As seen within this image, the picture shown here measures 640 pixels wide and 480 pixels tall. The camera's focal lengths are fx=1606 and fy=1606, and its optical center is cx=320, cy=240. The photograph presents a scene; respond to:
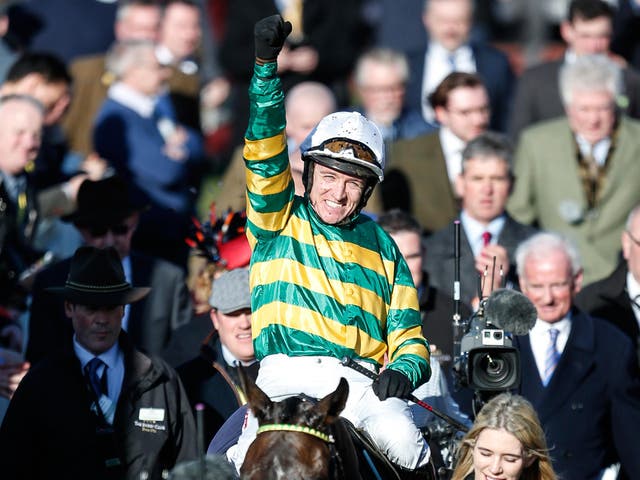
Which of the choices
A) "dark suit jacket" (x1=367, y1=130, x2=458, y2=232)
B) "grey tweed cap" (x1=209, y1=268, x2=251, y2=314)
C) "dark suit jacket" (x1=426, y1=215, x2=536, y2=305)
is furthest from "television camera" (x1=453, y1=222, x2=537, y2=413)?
"dark suit jacket" (x1=367, y1=130, x2=458, y2=232)

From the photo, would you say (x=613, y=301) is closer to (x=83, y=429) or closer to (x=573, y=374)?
(x=573, y=374)

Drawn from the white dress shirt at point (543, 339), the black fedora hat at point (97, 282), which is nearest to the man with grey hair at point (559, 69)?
the white dress shirt at point (543, 339)

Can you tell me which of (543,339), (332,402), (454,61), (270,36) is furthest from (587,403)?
(454,61)

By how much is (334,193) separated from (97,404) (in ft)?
6.56

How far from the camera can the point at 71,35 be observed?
1325 cm

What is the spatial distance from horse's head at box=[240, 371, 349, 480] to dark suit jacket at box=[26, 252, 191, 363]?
3424 millimetres

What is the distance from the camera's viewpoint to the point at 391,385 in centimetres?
675

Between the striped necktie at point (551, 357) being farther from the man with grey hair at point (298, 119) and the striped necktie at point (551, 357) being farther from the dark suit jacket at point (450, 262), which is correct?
the man with grey hair at point (298, 119)

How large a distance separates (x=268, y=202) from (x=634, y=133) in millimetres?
5353

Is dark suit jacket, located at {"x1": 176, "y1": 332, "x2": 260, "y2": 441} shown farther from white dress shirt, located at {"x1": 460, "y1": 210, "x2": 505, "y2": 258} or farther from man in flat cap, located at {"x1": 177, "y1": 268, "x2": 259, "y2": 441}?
white dress shirt, located at {"x1": 460, "y1": 210, "x2": 505, "y2": 258}

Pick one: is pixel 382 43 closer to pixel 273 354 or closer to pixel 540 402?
pixel 540 402

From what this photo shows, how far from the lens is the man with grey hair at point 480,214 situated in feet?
33.8

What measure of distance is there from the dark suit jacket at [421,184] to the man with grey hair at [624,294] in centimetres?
130

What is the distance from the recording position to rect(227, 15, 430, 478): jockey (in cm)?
689
